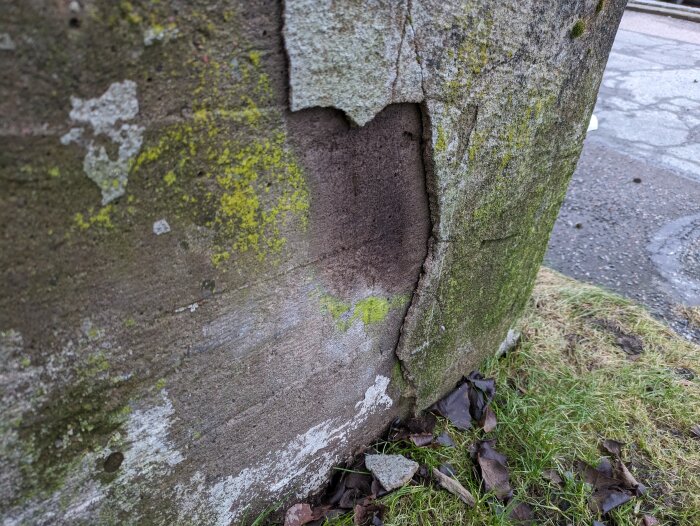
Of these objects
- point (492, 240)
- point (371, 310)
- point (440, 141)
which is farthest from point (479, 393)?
point (440, 141)

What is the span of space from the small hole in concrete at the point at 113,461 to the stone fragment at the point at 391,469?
86 centimetres

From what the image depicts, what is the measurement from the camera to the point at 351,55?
971 millimetres

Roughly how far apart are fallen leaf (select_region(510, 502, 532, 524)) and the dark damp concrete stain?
86 centimetres

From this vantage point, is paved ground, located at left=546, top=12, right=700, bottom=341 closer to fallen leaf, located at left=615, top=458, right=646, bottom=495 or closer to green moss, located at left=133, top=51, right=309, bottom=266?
fallen leaf, located at left=615, top=458, right=646, bottom=495

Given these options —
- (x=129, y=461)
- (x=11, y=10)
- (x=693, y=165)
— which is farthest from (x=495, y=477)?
(x=693, y=165)

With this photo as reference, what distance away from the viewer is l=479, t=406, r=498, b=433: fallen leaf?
1.88 metres

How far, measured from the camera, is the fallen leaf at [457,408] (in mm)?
1888

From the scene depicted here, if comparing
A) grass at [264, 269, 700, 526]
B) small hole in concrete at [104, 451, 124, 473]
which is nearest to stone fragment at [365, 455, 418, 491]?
grass at [264, 269, 700, 526]

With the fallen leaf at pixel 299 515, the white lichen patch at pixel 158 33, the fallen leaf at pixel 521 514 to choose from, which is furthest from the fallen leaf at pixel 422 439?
the white lichen patch at pixel 158 33

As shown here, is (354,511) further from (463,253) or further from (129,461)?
(463,253)

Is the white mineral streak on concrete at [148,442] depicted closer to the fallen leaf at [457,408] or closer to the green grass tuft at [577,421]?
the green grass tuft at [577,421]

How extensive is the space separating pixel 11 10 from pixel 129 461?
0.86 meters

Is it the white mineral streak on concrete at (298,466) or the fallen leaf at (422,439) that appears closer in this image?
the white mineral streak on concrete at (298,466)

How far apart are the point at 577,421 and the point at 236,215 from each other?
165 centimetres
